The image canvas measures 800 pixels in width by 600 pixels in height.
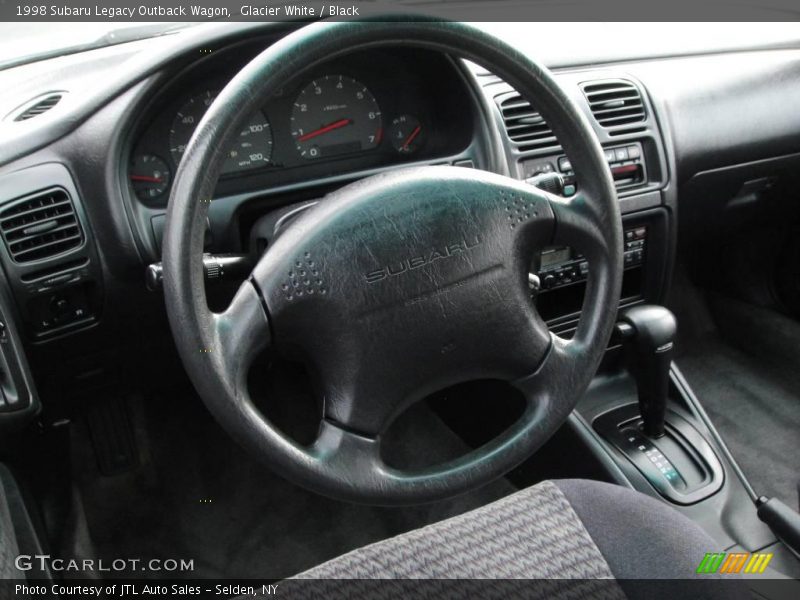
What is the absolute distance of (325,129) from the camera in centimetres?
147

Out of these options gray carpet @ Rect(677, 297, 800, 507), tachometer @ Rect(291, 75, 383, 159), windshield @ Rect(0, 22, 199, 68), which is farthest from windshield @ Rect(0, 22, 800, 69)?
gray carpet @ Rect(677, 297, 800, 507)

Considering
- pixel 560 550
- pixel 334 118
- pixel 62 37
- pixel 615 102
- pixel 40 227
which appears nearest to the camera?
pixel 560 550

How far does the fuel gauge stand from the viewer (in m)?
1.54

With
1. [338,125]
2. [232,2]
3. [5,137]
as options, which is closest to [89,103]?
[5,137]

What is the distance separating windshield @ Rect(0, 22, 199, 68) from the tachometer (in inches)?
12.0

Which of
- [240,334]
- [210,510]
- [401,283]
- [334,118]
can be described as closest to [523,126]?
[334,118]

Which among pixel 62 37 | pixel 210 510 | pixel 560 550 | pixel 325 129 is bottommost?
pixel 210 510

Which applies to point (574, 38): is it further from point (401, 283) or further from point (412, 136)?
point (401, 283)

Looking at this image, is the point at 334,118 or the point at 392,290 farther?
the point at 334,118

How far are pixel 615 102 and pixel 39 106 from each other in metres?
1.13

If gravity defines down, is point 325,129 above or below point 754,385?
above

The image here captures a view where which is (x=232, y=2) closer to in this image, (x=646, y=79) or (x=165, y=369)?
(x=165, y=369)

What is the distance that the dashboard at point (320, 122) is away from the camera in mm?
1350

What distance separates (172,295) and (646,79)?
1339 mm
